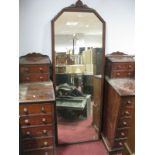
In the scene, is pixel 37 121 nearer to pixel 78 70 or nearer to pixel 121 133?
pixel 78 70

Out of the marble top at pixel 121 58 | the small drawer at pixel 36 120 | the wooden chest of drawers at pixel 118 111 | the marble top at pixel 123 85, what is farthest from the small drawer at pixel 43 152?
the marble top at pixel 121 58

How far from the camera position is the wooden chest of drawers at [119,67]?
9.68 feet

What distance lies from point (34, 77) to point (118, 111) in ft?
3.72

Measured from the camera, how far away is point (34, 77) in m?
2.74

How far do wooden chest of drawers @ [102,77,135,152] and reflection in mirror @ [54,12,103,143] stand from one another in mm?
271

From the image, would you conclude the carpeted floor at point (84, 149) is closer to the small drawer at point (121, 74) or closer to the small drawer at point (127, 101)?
the small drawer at point (127, 101)

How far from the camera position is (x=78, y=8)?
9.36 feet

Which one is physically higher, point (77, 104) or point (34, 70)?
point (34, 70)

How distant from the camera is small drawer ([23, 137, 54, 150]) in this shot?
237 cm

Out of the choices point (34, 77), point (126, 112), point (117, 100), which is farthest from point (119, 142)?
point (34, 77)

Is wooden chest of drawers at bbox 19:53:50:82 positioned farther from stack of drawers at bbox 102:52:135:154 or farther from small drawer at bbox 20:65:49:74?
stack of drawers at bbox 102:52:135:154

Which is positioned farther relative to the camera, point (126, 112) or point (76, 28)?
point (76, 28)

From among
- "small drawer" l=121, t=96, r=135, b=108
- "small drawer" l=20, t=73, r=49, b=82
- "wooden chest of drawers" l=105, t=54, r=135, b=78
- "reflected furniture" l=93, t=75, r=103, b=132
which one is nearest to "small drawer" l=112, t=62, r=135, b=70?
"wooden chest of drawers" l=105, t=54, r=135, b=78

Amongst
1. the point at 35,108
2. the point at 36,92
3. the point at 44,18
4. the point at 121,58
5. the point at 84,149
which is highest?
the point at 44,18
